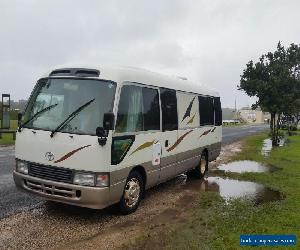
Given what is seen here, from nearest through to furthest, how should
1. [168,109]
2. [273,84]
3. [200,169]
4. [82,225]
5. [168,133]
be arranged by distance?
[82,225] < [168,133] < [168,109] < [200,169] < [273,84]

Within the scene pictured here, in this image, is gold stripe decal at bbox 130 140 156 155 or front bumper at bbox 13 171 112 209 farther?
gold stripe decal at bbox 130 140 156 155

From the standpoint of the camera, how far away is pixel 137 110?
872cm

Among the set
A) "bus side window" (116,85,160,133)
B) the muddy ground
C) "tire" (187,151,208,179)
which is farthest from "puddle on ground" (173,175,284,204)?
"bus side window" (116,85,160,133)

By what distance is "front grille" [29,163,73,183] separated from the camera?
7570 millimetres

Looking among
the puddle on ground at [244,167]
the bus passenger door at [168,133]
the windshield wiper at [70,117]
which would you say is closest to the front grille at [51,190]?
the windshield wiper at [70,117]

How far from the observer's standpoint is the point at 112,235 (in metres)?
7.10

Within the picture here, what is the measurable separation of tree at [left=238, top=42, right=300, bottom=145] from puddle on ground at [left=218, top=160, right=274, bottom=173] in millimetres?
11287

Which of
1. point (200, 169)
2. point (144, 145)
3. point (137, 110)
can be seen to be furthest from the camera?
point (200, 169)

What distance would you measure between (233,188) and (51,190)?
601cm

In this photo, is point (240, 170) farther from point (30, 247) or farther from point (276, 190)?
point (30, 247)

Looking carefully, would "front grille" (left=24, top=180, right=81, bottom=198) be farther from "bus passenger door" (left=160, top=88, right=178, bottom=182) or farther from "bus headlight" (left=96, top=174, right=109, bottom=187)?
"bus passenger door" (left=160, top=88, right=178, bottom=182)

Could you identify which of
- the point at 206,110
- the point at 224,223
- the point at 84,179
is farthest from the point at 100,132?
the point at 206,110

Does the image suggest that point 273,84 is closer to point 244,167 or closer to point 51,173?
point 244,167

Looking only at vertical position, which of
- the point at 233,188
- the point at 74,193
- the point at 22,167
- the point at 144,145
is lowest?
the point at 233,188
